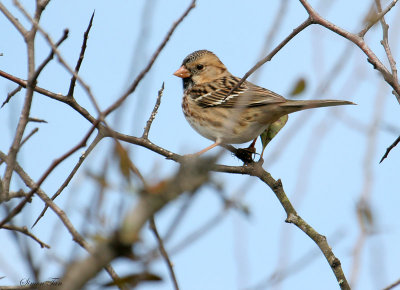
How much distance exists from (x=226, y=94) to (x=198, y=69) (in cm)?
94

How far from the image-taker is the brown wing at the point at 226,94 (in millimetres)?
5393

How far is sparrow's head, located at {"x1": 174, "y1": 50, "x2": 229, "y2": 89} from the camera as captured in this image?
6.80 m

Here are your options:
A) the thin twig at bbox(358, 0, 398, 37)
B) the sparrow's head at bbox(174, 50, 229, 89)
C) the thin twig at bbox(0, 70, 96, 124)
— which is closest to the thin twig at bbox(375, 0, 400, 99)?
the thin twig at bbox(358, 0, 398, 37)

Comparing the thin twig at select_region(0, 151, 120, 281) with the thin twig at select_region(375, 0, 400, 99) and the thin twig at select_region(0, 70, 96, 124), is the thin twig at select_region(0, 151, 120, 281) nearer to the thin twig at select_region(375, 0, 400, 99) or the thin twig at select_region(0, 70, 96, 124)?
the thin twig at select_region(0, 70, 96, 124)

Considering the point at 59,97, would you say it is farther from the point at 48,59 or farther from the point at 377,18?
the point at 377,18

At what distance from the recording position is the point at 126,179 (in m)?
1.52

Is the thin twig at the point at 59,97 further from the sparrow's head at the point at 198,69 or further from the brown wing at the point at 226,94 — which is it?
the sparrow's head at the point at 198,69

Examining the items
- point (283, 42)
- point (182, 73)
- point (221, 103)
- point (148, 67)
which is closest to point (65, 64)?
point (148, 67)

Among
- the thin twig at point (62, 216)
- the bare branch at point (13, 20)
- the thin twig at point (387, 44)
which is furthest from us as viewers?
the thin twig at point (387, 44)

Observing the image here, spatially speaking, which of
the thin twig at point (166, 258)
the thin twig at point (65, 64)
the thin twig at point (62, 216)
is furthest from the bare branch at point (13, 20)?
the thin twig at point (166, 258)

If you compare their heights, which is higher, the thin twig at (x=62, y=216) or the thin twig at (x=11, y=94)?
the thin twig at (x=11, y=94)

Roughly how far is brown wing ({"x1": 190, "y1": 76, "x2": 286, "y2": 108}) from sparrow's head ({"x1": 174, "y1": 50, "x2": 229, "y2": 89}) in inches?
7.0

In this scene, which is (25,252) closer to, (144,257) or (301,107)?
(144,257)

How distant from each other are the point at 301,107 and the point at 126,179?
3.65 m
